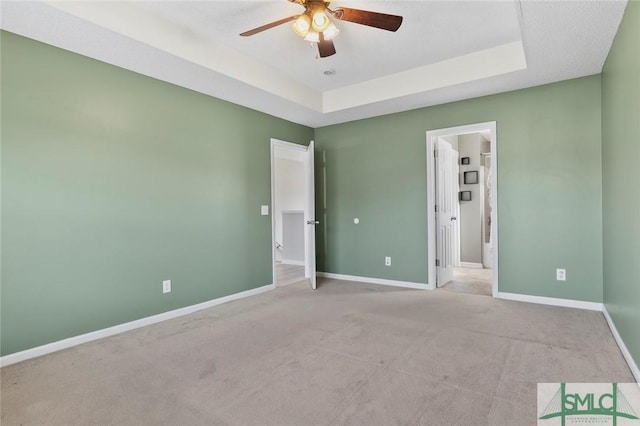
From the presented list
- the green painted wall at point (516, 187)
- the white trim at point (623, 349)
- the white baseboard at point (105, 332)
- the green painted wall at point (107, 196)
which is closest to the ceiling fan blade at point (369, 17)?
the green painted wall at point (107, 196)

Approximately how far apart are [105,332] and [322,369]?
2.02 metres

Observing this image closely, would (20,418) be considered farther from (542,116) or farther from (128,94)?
(542,116)

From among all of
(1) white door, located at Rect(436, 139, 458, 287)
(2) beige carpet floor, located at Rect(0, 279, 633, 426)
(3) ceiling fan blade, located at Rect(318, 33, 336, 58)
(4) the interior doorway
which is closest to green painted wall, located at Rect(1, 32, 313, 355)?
(2) beige carpet floor, located at Rect(0, 279, 633, 426)

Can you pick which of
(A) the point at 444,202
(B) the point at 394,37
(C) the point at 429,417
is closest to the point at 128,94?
(B) the point at 394,37

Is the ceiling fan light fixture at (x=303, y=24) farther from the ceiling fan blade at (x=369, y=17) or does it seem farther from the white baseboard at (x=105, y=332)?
the white baseboard at (x=105, y=332)

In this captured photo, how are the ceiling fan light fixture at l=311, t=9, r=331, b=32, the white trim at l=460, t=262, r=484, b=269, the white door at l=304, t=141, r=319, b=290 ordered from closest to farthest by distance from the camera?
the ceiling fan light fixture at l=311, t=9, r=331, b=32, the white door at l=304, t=141, r=319, b=290, the white trim at l=460, t=262, r=484, b=269

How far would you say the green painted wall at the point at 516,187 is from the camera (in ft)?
11.3

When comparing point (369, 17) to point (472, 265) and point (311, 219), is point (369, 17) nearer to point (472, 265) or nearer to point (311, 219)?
point (311, 219)

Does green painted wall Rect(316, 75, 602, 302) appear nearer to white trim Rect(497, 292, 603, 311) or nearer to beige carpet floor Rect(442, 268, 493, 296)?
white trim Rect(497, 292, 603, 311)

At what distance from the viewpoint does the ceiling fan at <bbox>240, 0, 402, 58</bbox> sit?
87.6 inches

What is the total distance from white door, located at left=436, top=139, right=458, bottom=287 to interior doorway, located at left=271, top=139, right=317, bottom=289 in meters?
1.71

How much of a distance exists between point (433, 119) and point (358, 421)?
3.77m

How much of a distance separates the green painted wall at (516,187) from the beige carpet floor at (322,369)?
55 centimetres

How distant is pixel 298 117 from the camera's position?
479 cm
